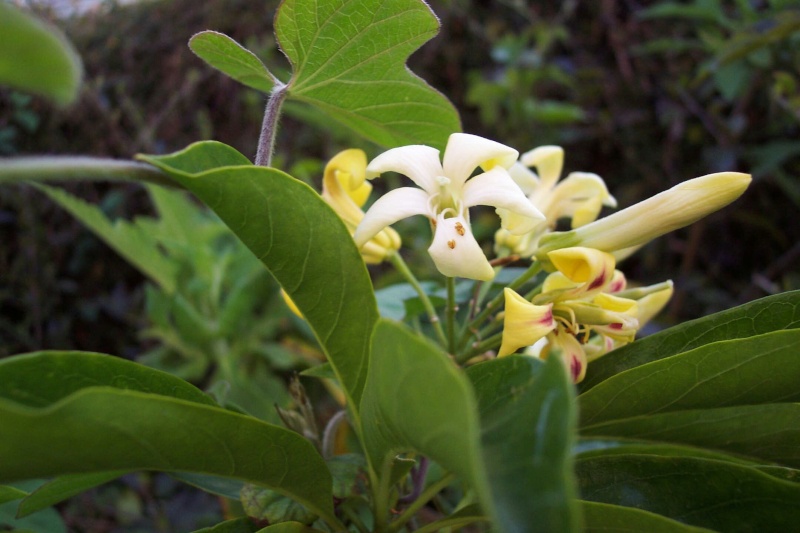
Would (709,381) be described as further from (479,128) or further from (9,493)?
(479,128)

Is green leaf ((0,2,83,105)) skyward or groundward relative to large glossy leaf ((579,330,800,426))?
skyward

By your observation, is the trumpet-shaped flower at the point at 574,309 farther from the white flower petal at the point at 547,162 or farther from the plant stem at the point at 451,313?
the white flower petal at the point at 547,162

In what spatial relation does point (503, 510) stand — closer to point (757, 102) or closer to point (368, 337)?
point (368, 337)

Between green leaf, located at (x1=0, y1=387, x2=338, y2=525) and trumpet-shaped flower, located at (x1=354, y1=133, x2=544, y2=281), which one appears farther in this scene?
trumpet-shaped flower, located at (x1=354, y1=133, x2=544, y2=281)

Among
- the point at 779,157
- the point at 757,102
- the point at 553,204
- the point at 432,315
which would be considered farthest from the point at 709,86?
the point at 432,315

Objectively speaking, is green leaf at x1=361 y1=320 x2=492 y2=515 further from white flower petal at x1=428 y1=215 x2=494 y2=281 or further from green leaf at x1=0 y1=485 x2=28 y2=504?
green leaf at x1=0 y1=485 x2=28 y2=504

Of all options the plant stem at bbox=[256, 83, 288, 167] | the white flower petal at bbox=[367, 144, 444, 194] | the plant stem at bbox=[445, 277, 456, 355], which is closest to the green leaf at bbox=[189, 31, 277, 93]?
the plant stem at bbox=[256, 83, 288, 167]

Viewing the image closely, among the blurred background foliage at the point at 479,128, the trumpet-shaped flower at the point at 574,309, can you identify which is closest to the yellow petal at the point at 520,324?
the trumpet-shaped flower at the point at 574,309
